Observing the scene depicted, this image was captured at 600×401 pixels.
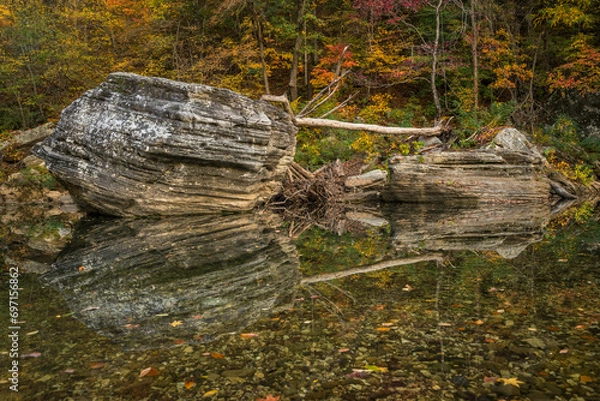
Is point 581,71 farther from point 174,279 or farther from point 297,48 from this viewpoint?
point 174,279

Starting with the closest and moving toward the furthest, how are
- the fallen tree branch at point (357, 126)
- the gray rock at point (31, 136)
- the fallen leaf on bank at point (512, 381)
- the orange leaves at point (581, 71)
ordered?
the fallen leaf on bank at point (512, 381) < the fallen tree branch at point (357, 126) < the orange leaves at point (581, 71) < the gray rock at point (31, 136)

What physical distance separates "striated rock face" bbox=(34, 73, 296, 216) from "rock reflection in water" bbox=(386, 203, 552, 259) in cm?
412

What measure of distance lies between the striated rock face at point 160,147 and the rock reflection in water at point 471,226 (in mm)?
4123

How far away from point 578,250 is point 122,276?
6.70 meters

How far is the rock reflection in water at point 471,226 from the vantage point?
763 cm

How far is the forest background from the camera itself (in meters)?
18.4

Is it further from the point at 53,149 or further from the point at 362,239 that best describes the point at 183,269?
the point at 53,149

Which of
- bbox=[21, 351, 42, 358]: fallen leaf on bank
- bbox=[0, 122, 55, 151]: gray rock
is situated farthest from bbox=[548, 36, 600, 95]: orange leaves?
bbox=[0, 122, 55, 151]: gray rock

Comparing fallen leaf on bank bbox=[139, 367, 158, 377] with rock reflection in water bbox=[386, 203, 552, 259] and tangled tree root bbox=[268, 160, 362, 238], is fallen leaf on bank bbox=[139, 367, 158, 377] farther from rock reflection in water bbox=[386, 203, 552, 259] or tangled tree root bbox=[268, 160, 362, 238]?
tangled tree root bbox=[268, 160, 362, 238]

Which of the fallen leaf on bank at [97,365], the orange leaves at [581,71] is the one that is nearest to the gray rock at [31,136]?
the fallen leaf on bank at [97,365]

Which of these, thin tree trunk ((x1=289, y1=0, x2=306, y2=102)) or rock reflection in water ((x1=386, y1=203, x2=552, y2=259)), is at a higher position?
thin tree trunk ((x1=289, y1=0, x2=306, y2=102))

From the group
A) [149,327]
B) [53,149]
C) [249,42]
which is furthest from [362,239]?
[249,42]

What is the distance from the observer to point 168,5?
2127cm

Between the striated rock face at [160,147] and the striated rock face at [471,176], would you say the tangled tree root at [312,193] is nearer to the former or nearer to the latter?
the striated rock face at [471,176]
